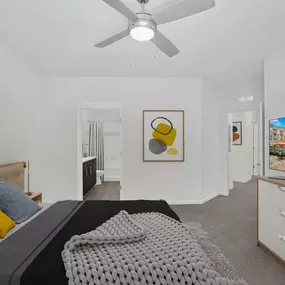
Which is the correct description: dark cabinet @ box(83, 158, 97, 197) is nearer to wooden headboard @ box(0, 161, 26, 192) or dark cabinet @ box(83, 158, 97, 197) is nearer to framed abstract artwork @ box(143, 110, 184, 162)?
framed abstract artwork @ box(143, 110, 184, 162)

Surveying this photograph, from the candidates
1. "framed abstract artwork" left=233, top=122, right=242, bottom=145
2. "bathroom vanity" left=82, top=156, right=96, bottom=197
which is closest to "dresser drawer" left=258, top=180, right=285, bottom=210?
"bathroom vanity" left=82, top=156, right=96, bottom=197

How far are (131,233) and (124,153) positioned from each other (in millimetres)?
3034

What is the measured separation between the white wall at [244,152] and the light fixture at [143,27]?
5.79 metres

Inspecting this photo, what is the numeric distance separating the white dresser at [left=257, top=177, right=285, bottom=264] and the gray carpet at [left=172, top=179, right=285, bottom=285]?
0.12 m

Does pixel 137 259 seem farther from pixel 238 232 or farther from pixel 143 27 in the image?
pixel 238 232

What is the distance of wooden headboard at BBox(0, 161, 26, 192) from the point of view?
266 centimetres

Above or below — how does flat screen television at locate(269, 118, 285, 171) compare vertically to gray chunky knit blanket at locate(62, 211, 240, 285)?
above

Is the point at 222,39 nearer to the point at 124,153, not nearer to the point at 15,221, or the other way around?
the point at 124,153

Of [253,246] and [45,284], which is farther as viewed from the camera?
[253,246]

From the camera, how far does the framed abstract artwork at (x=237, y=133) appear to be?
695cm

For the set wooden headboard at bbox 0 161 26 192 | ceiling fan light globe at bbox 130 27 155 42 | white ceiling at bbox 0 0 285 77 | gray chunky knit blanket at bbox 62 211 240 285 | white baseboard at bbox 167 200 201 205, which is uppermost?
white ceiling at bbox 0 0 285 77

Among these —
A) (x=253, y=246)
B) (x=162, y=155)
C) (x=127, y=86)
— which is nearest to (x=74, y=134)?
(x=127, y=86)

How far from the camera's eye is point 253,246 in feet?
8.66

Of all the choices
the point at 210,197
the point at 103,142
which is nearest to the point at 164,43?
the point at 210,197
